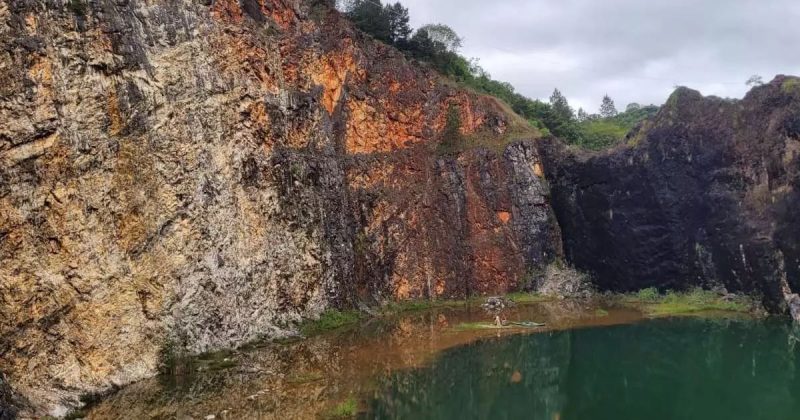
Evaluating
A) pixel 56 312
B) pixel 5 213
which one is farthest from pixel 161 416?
pixel 5 213

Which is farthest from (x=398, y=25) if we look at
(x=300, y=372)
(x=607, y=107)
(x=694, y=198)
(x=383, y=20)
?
(x=607, y=107)

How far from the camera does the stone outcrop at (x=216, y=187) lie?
59.2 ft

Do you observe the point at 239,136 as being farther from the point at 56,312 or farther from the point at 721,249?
the point at 721,249

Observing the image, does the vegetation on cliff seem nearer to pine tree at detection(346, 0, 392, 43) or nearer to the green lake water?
pine tree at detection(346, 0, 392, 43)

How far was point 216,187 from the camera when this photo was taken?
80.3 ft

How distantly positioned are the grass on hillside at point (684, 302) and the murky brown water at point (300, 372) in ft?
10.3

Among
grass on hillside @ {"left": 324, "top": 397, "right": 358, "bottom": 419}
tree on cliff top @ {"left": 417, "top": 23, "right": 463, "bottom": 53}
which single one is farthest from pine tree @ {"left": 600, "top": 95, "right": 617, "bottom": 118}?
grass on hillside @ {"left": 324, "top": 397, "right": 358, "bottom": 419}

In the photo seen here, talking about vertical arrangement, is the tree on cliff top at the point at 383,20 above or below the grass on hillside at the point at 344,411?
above

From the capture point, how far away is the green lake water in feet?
57.1

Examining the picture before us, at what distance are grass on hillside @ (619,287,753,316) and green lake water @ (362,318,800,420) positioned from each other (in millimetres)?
4015

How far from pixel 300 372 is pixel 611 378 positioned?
10.6 meters

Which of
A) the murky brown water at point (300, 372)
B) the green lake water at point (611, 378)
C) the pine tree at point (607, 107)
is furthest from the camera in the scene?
the pine tree at point (607, 107)

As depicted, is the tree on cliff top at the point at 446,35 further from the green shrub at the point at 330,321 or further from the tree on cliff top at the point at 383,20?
the green shrub at the point at 330,321

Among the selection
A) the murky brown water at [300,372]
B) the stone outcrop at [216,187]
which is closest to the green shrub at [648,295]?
the murky brown water at [300,372]
